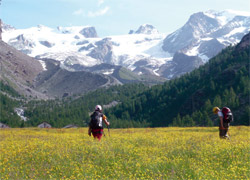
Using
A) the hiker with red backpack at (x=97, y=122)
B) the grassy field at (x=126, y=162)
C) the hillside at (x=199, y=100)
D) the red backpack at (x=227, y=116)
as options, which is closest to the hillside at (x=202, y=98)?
the hillside at (x=199, y=100)

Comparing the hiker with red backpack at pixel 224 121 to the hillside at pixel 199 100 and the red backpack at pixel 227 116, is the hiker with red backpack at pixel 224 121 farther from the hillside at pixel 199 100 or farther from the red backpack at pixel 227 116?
the hillside at pixel 199 100

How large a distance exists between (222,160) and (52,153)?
7968 millimetres

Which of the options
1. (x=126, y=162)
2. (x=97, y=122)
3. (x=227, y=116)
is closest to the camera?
(x=126, y=162)

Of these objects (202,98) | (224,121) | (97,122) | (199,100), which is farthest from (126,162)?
(202,98)

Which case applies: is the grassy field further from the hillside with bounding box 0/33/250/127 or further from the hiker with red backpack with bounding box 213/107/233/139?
the hillside with bounding box 0/33/250/127

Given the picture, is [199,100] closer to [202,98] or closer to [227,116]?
[202,98]

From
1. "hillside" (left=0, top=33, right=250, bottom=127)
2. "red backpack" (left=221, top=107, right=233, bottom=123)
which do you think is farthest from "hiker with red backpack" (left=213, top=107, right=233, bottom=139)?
"hillside" (left=0, top=33, right=250, bottom=127)

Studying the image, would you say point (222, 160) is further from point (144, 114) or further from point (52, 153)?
point (144, 114)

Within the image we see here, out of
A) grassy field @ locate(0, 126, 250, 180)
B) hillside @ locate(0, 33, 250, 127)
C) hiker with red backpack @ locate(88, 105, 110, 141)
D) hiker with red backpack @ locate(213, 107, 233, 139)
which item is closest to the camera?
grassy field @ locate(0, 126, 250, 180)

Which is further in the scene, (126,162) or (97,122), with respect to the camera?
(97,122)

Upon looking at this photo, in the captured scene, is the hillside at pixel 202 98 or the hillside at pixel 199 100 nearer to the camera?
the hillside at pixel 202 98

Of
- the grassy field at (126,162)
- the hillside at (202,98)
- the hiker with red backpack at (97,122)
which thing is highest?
the hillside at (202,98)

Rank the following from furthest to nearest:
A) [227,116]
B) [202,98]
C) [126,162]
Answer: [202,98]
[227,116]
[126,162]

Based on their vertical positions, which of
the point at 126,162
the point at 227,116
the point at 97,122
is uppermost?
the point at 227,116
